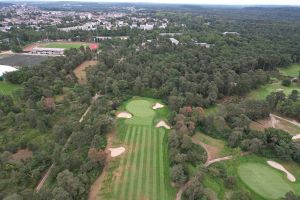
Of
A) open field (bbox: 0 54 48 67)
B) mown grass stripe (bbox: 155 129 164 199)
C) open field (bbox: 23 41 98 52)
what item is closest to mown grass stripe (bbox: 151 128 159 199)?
mown grass stripe (bbox: 155 129 164 199)

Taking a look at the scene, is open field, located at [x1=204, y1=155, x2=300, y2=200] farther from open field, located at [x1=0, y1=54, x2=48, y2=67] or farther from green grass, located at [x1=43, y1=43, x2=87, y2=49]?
green grass, located at [x1=43, y1=43, x2=87, y2=49]

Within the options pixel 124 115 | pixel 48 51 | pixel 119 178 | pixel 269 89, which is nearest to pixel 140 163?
pixel 119 178

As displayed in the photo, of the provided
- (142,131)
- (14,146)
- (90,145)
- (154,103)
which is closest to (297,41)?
(154,103)

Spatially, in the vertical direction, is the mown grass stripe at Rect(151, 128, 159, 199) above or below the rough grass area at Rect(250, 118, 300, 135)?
above

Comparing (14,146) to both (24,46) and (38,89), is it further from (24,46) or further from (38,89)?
(24,46)

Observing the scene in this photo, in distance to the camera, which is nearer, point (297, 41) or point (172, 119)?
point (172, 119)

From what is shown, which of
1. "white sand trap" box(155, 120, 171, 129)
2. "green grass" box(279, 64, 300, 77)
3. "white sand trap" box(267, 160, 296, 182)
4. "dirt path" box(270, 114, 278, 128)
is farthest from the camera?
"green grass" box(279, 64, 300, 77)

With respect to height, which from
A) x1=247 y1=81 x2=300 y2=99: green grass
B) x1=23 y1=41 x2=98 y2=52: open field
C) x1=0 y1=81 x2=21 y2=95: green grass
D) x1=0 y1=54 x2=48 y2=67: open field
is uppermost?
x1=0 y1=81 x2=21 y2=95: green grass
